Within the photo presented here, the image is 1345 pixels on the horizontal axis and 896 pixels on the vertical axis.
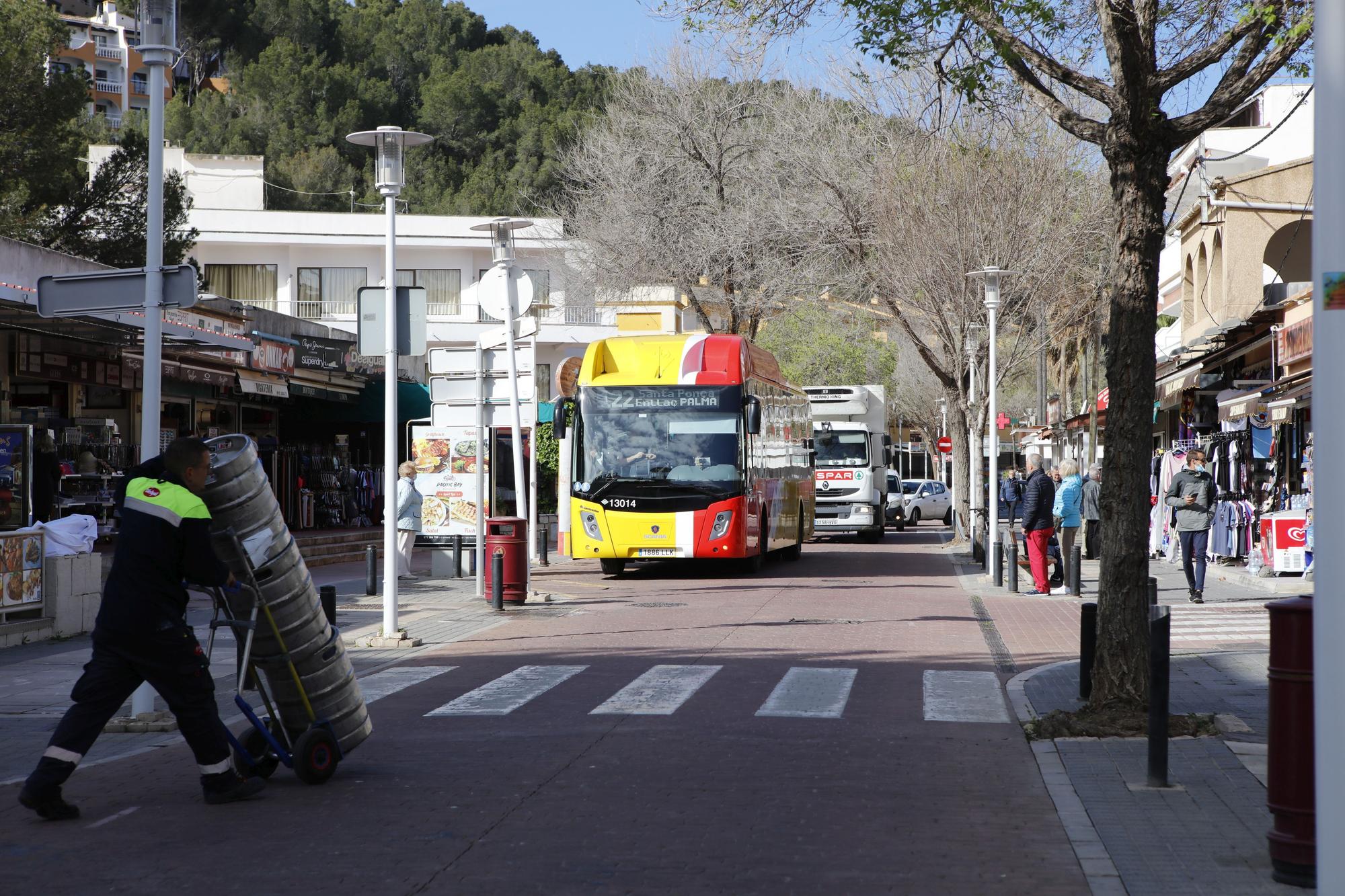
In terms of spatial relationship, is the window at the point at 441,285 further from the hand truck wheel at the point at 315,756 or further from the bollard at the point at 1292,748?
the bollard at the point at 1292,748

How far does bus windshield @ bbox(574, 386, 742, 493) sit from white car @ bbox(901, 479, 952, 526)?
26.3 meters

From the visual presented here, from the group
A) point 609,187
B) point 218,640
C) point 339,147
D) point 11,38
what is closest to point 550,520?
point 609,187

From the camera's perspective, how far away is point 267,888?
221 inches

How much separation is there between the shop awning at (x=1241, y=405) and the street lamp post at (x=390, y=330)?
11760 mm

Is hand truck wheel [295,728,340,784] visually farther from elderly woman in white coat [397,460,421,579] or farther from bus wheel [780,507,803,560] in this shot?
bus wheel [780,507,803,560]

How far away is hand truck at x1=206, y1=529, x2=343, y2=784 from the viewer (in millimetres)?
7145

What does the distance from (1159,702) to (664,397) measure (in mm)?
15634

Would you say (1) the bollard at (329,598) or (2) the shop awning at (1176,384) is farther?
(2) the shop awning at (1176,384)

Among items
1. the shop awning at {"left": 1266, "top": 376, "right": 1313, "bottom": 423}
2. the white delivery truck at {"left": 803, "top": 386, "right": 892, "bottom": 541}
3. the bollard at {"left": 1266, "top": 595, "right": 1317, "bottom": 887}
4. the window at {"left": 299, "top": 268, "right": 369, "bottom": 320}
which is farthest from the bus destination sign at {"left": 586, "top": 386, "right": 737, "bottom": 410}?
the window at {"left": 299, "top": 268, "right": 369, "bottom": 320}

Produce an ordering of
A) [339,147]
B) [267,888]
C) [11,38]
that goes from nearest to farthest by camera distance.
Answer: [267,888]
[11,38]
[339,147]

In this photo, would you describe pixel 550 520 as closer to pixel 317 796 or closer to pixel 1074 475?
pixel 1074 475

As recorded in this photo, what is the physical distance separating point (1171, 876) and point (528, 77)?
71.6 metres

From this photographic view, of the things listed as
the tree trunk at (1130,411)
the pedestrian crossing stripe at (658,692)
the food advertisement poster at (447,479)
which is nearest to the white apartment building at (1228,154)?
the food advertisement poster at (447,479)

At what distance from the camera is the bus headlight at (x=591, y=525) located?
22594 mm
